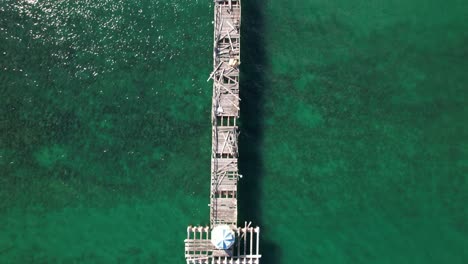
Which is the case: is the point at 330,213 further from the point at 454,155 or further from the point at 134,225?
the point at 134,225

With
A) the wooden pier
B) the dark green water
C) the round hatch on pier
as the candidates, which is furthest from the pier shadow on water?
the round hatch on pier

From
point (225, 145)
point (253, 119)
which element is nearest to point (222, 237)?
point (225, 145)

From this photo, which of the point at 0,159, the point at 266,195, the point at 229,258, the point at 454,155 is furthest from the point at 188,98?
the point at 454,155

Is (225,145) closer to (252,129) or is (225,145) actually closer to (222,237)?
(252,129)

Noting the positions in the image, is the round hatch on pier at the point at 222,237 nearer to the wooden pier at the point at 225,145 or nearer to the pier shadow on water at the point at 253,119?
the wooden pier at the point at 225,145

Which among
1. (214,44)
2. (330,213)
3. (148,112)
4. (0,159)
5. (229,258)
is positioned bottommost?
(229,258)

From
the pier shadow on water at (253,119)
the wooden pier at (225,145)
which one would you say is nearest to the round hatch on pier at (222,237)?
the wooden pier at (225,145)

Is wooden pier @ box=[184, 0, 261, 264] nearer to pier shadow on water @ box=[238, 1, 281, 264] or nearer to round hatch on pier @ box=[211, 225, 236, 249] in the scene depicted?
round hatch on pier @ box=[211, 225, 236, 249]
